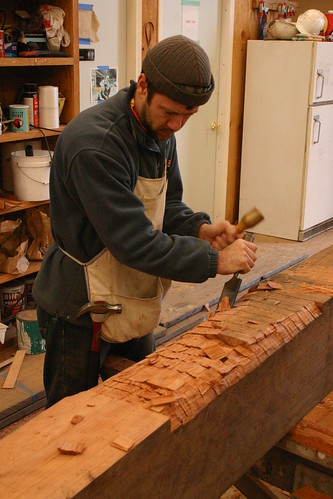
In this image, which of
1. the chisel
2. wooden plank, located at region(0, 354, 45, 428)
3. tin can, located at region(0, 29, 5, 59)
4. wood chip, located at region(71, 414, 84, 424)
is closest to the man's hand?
the chisel

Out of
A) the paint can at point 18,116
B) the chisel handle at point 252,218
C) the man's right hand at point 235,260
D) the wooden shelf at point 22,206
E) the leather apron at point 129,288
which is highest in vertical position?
the paint can at point 18,116

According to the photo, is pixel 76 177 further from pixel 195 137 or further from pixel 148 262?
pixel 195 137

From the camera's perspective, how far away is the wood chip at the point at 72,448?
0.93m

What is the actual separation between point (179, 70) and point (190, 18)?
11.6ft

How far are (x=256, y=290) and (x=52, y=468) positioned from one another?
93cm

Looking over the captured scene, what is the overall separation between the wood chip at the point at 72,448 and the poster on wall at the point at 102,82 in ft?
11.2

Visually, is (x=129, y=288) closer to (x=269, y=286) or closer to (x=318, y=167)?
(x=269, y=286)

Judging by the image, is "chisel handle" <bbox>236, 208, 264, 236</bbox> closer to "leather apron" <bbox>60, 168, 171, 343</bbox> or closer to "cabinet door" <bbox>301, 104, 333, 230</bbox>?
"leather apron" <bbox>60, 168, 171, 343</bbox>

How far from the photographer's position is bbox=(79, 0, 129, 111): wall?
4.00 meters

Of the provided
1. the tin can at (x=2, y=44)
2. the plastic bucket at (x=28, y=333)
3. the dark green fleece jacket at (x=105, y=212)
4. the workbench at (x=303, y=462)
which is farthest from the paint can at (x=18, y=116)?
the workbench at (x=303, y=462)

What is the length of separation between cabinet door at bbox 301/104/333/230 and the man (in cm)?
345

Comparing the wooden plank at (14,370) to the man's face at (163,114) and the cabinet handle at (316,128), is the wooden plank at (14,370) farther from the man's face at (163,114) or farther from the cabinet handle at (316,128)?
the cabinet handle at (316,128)

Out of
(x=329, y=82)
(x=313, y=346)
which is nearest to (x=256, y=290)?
(x=313, y=346)

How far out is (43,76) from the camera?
348 centimetres
